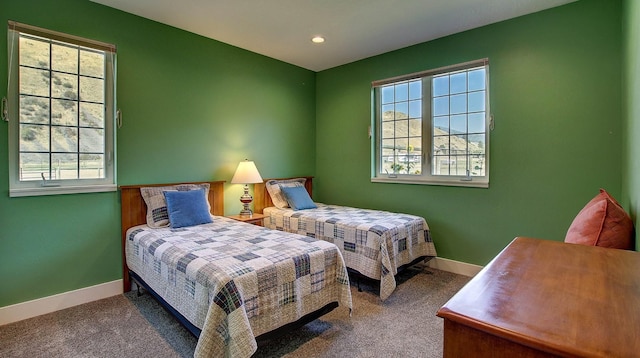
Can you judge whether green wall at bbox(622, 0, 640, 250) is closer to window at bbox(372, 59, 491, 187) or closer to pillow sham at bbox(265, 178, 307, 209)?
window at bbox(372, 59, 491, 187)

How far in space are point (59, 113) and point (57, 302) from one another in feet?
5.15

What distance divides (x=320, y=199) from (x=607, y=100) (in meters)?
3.40

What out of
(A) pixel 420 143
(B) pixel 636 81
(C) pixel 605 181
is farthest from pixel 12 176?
(C) pixel 605 181

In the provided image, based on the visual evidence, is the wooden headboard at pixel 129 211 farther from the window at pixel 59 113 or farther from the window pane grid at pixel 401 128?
the window pane grid at pixel 401 128

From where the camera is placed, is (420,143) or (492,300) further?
(420,143)

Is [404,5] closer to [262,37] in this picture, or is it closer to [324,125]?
[262,37]

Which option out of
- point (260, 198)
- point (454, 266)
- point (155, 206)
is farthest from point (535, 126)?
point (155, 206)

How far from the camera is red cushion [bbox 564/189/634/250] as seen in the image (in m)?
1.57

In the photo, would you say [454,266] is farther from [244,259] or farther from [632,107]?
[244,259]

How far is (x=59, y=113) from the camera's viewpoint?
8.75 feet

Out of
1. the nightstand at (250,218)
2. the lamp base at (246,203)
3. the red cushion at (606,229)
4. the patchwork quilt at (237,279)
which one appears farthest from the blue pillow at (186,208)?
the red cushion at (606,229)

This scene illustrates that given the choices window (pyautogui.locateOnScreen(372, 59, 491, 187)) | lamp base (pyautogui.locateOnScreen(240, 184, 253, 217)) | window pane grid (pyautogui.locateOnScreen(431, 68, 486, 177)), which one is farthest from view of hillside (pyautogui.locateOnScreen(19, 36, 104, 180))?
window pane grid (pyautogui.locateOnScreen(431, 68, 486, 177))

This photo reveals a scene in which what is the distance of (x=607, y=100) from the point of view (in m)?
2.66

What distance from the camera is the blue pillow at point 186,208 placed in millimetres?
2963
